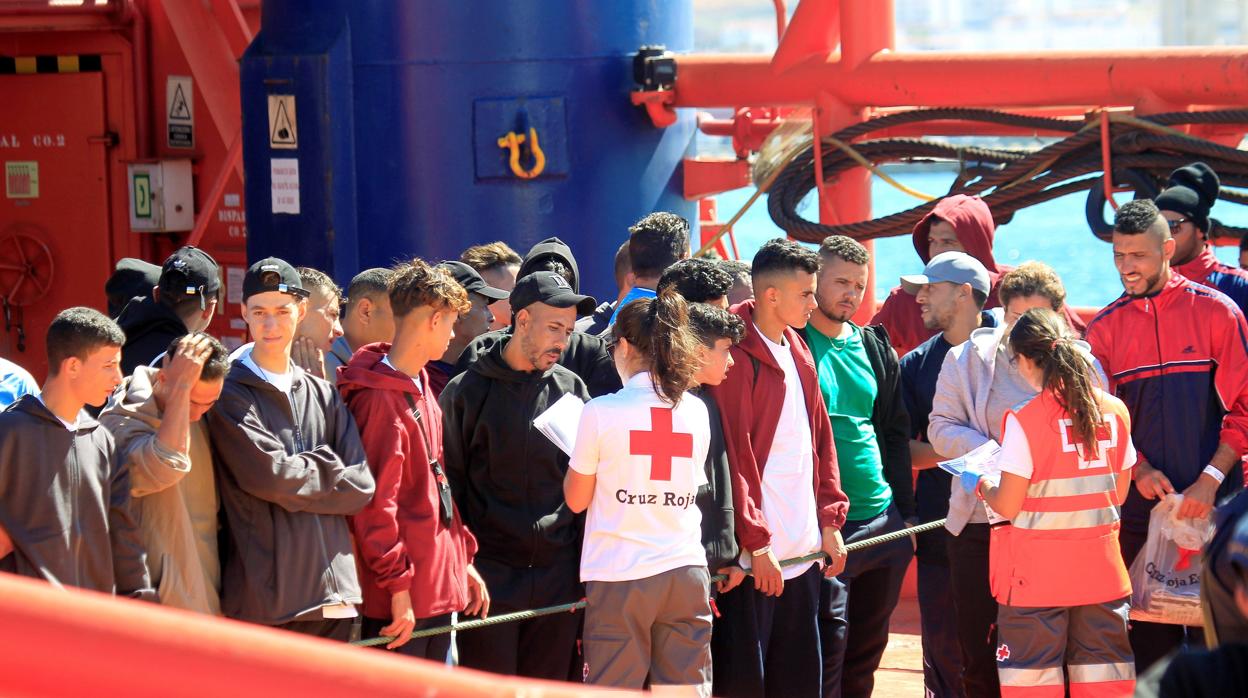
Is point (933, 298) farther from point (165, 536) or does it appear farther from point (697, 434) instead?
point (165, 536)

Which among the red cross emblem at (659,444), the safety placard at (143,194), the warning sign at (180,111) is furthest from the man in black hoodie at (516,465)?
the warning sign at (180,111)

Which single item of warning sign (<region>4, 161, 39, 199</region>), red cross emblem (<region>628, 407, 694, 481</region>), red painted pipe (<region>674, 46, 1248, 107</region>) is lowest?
red cross emblem (<region>628, 407, 694, 481</region>)

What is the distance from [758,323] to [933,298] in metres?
0.90

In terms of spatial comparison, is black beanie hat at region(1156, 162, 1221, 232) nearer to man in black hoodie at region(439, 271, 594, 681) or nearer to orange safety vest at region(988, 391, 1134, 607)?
orange safety vest at region(988, 391, 1134, 607)

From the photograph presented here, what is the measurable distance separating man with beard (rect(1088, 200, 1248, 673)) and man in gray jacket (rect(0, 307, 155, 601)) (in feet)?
10.2

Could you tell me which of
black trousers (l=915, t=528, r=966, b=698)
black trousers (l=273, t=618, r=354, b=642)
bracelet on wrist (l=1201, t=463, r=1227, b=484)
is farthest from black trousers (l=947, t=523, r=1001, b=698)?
black trousers (l=273, t=618, r=354, b=642)

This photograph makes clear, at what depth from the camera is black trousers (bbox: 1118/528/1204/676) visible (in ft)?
16.5

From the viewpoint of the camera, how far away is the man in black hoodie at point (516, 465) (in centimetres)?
447

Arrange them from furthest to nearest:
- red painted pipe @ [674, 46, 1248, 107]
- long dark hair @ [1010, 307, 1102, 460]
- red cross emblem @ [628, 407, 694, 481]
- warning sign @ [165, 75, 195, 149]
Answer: warning sign @ [165, 75, 195, 149] < red painted pipe @ [674, 46, 1248, 107] < long dark hair @ [1010, 307, 1102, 460] < red cross emblem @ [628, 407, 694, 481]

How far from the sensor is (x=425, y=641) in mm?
4316

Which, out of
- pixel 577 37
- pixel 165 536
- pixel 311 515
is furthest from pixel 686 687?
pixel 577 37

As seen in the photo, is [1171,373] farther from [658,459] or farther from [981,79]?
[981,79]

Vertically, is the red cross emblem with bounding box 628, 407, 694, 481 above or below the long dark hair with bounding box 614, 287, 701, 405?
below

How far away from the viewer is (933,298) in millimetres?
5379
